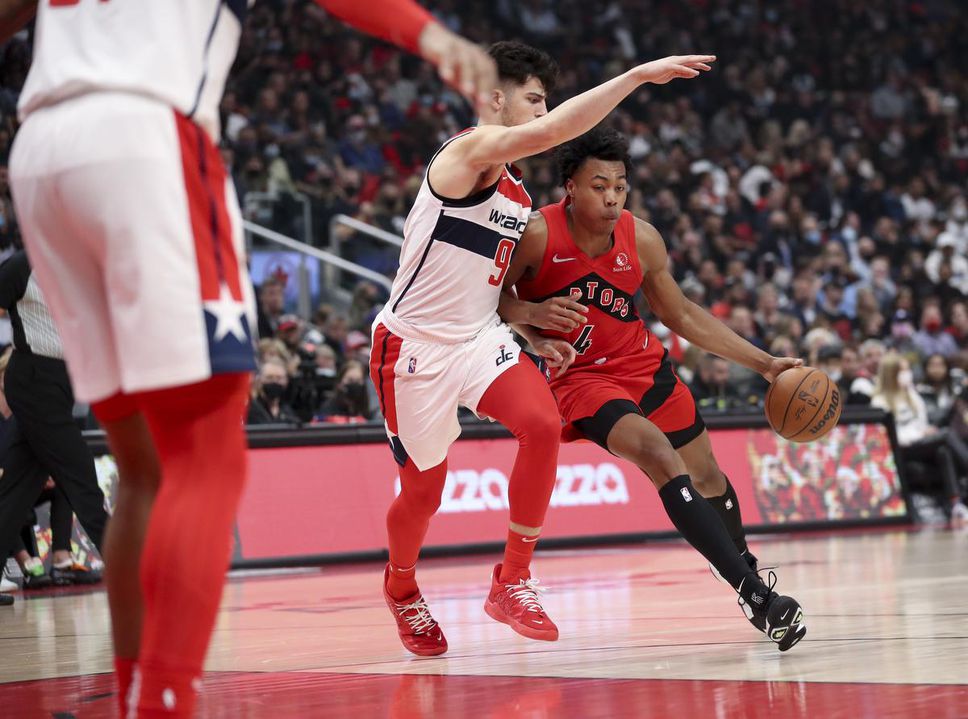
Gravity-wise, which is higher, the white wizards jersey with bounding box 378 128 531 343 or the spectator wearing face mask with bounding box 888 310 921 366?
the white wizards jersey with bounding box 378 128 531 343

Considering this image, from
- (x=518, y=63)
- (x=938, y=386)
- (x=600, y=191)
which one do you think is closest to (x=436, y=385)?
(x=600, y=191)

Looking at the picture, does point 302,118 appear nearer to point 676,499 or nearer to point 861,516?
point 861,516

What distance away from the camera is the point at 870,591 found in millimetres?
6246

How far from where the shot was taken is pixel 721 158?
19719mm

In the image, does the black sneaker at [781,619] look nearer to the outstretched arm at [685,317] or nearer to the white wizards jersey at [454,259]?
the outstretched arm at [685,317]

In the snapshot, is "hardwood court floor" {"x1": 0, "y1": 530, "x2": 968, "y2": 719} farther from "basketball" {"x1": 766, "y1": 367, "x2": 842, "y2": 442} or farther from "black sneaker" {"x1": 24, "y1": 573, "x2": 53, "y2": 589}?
"black sneaker" {"x1": 24, "y1": 573, "x2": 53, "y2": 589}

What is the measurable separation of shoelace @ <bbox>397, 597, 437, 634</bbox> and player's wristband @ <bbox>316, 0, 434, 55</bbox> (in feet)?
8.61

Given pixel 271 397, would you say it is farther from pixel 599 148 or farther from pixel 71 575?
pixel 599 148

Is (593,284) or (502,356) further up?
(593,284)

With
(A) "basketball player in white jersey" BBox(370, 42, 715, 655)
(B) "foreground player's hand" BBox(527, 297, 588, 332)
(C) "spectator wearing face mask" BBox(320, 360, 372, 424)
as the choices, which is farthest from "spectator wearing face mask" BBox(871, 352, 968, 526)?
(A) "basketball player in white jersey" BBox(370, 42, 715, 655)

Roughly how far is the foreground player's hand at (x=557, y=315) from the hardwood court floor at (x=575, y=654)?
115cm

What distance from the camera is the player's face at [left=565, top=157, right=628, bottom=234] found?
5039 millimetres

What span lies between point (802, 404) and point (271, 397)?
6.29 m

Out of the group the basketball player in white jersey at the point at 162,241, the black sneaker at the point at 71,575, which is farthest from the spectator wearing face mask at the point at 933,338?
the basketball player in white jersey at the point at 162,241
